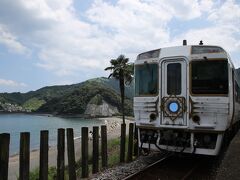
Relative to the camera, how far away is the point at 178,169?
1150 cm

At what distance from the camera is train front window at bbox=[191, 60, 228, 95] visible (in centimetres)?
1088

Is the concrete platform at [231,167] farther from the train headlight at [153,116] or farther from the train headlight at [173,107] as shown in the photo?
the train headlight at [153,116]

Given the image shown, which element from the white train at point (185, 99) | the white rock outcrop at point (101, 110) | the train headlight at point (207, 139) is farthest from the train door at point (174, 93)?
the white rock outcrop at point (101, 110)

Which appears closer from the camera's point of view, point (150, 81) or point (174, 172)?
point (174, 172)

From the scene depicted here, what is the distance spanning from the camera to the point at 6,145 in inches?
326

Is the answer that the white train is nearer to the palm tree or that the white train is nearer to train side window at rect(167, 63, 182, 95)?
train side window at rect(167, 63, 182, 95)

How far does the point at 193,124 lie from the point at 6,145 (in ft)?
17.2

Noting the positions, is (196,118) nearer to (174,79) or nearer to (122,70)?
(174,79)

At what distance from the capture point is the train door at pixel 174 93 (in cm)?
1124

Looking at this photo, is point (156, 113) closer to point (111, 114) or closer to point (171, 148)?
point (171, 148)

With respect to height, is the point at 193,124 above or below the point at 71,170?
above

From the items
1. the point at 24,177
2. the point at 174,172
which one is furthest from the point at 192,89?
the point at 24,177

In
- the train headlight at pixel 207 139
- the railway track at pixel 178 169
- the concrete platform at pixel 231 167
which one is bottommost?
the railway track at pixel 178 169

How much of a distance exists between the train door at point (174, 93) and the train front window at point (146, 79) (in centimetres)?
27
